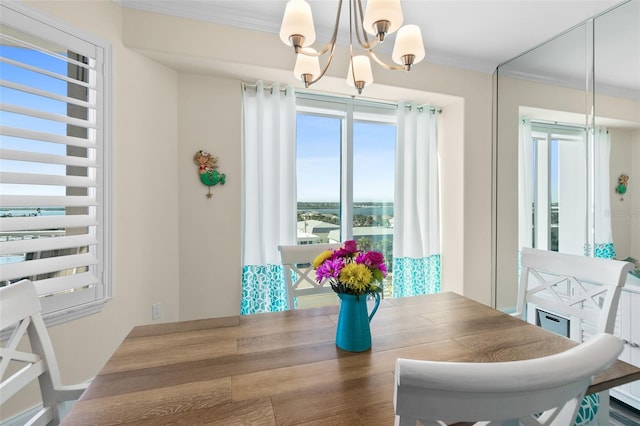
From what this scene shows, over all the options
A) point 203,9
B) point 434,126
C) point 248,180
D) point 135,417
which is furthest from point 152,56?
point 434,126

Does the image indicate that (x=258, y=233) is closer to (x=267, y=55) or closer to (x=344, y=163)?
(x=344, y=163)

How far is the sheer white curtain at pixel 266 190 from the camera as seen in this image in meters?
2.52

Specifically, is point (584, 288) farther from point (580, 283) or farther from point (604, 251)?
point (604, 251)

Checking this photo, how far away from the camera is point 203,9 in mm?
2010

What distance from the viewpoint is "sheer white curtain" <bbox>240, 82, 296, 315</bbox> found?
252 centimetres

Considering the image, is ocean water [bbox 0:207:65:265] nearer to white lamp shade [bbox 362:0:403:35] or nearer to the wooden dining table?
the wooden dining table

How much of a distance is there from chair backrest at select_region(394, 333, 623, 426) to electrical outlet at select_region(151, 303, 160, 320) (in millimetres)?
2278

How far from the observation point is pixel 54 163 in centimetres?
156

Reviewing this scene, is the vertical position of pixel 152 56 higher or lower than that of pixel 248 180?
higher

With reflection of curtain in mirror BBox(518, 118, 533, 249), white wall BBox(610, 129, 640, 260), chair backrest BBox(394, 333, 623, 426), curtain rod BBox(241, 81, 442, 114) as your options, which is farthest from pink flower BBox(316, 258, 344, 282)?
reflection of curtain in mirror BBox(518, 118, 533, 249)

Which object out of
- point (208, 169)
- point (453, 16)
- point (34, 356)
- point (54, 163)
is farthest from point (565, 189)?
point (54, 163)

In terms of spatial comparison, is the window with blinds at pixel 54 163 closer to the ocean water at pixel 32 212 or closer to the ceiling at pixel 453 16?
the ocean water at pixel 32 212

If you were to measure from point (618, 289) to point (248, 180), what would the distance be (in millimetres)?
2400

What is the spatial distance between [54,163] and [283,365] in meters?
1.68
